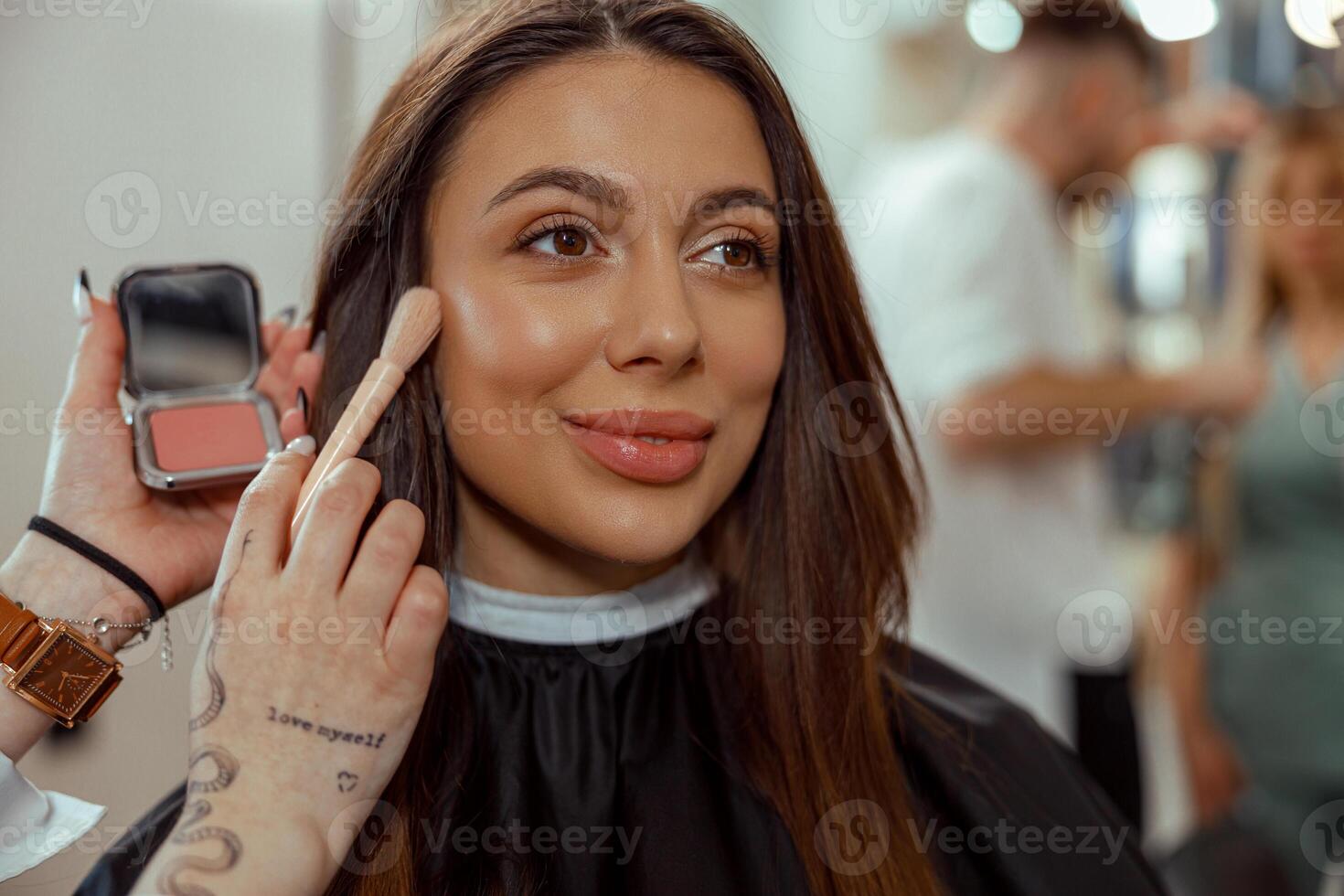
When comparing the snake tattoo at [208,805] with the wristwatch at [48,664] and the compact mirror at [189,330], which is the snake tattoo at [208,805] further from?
the compact mirror at [189,330]

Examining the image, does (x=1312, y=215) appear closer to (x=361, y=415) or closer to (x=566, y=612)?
(x=566, y=612)

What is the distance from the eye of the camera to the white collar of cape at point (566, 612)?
96 centimetres

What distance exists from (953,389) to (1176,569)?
0.88 metres

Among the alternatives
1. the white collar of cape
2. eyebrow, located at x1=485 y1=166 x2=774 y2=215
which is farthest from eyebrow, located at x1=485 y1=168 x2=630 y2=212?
the white collar of cape

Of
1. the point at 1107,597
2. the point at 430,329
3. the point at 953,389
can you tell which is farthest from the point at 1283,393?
the point at 430,329

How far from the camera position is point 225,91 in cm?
163

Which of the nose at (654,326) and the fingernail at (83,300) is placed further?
the fingernail at (83,300)

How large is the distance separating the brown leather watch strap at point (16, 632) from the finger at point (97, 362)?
0.20m

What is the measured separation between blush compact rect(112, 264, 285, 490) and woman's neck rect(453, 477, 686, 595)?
0.19m

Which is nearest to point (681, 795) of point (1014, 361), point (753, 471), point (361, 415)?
point (753, 471)

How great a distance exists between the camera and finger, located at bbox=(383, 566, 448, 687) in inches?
29.0

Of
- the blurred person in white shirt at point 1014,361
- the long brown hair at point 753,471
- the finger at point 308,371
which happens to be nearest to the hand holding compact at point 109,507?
the finger at point 308,371

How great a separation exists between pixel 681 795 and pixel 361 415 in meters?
0.39

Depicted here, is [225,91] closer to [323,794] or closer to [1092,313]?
[323,794]
